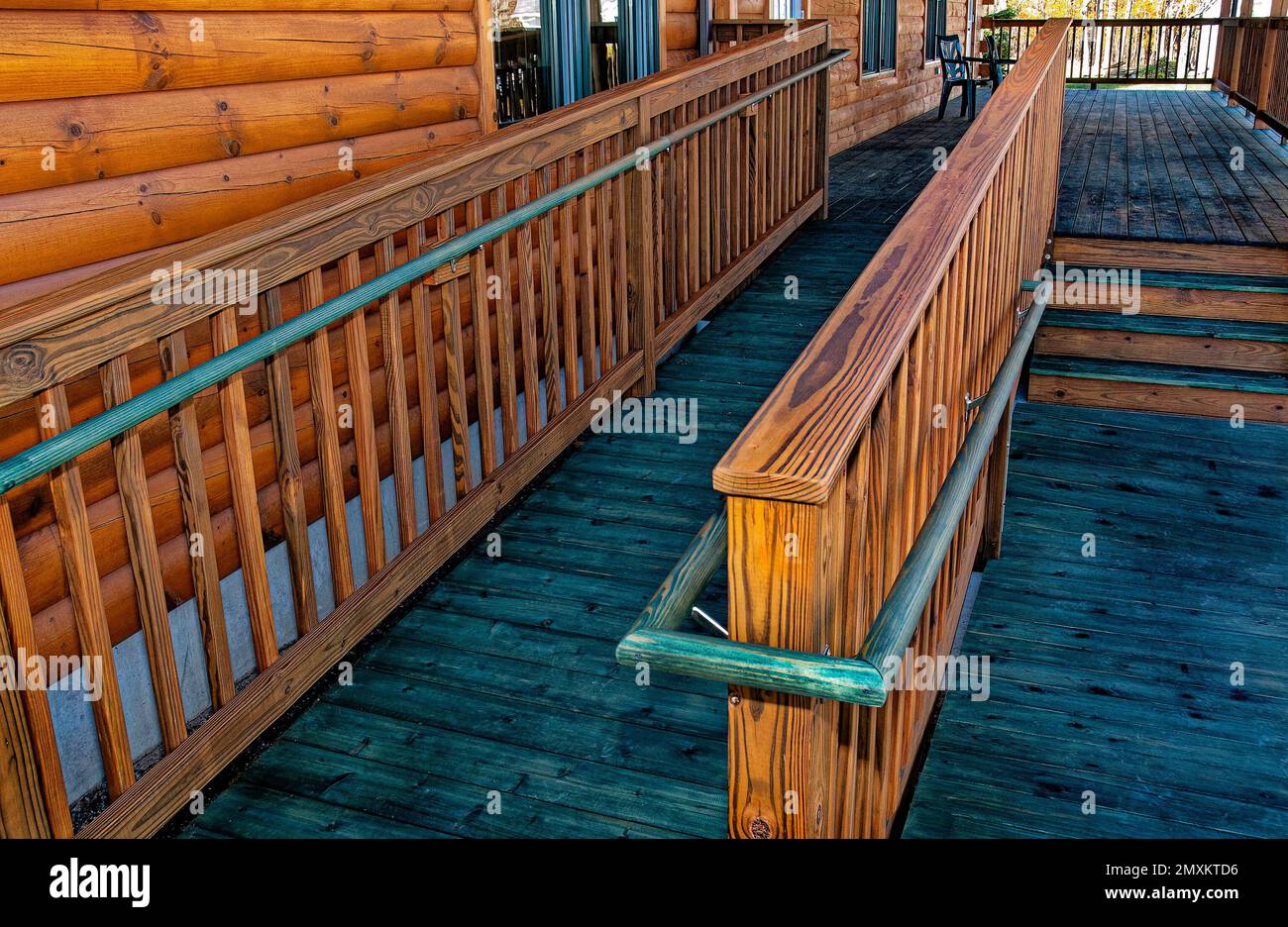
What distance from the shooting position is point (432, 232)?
14.5 ft

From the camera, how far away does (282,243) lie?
2404 mm

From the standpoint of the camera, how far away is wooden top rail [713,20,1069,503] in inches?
55.1

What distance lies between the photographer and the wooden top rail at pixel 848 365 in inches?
55.1

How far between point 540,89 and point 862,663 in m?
4.45

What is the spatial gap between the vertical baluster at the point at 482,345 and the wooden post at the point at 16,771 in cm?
168

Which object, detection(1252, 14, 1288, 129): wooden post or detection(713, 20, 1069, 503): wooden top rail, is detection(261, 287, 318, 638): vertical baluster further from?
detection(1252, 14, 1288, 129): wooden post

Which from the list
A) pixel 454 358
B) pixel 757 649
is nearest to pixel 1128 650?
pixel 454 358

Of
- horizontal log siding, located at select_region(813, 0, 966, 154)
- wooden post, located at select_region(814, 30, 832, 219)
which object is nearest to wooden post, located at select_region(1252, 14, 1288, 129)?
horizontal log siding, located at select_region(813, 0, 966, 154)

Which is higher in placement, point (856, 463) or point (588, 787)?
point (856, 463)

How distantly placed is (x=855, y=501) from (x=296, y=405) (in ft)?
8.12

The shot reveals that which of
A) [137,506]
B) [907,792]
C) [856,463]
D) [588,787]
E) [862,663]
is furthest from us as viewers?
[907,792]
